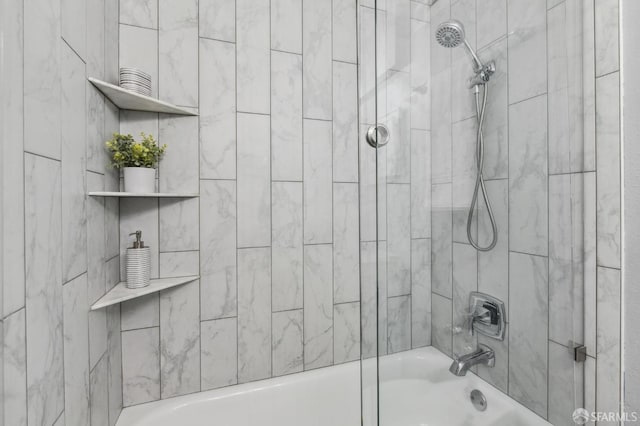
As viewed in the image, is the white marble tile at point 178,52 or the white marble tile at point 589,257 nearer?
the white marble tile at point 589,257

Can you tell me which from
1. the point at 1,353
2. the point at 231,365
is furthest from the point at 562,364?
the point at 1,353

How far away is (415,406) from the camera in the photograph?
82 centimetres

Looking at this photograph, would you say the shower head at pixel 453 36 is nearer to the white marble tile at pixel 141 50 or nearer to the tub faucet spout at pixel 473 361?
the tub faucet spout at pixel 473 361

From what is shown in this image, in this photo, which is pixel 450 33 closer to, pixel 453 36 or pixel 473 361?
pixel 453 36

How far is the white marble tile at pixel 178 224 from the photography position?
1.29 m

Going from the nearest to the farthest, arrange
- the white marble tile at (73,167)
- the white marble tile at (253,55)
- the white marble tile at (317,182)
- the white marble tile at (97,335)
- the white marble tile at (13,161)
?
1. the white marble tile at (13,161)
2. the white marble tile at (73,167)
3. the white marble tile at (97,335)
4. the white marble tile at (253,55)
5. the white marble tile at (317,182)

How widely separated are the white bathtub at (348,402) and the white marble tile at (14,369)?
67 cm

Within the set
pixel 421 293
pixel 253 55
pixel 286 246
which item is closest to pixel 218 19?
pixel 253 55

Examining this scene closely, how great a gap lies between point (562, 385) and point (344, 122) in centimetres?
128

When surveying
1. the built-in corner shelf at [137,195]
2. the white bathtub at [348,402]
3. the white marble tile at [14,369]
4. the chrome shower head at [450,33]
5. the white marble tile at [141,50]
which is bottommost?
the white bathtub at [348,402]

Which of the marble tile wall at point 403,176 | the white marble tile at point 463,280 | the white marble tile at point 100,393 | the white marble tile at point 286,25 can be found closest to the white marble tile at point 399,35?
the marble tile wall at point 403,176

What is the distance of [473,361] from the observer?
0.84 meters

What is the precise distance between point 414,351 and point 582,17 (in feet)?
3.48

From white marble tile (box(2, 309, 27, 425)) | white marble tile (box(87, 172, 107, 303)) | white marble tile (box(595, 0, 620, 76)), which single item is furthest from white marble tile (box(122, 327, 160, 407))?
white marble tile (box(595, 0, 620, 76))
